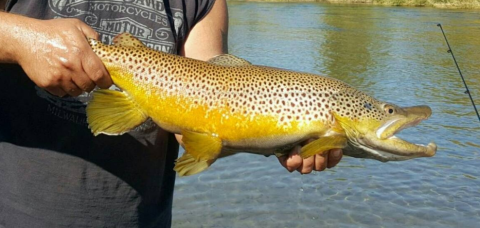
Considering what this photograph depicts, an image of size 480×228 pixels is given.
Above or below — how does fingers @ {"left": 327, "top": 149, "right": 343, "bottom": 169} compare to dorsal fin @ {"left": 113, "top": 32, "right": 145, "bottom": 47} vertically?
below

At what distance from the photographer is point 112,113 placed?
2564 mm

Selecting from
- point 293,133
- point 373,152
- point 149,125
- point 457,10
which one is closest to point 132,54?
point 149,125

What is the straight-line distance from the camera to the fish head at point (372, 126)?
8.82 feet

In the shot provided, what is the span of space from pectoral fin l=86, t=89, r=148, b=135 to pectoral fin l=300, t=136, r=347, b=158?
682 mm

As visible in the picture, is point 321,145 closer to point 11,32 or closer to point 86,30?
point 86,30

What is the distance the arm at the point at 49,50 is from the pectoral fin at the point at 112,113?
195 millimetres

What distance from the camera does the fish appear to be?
2.55 meters

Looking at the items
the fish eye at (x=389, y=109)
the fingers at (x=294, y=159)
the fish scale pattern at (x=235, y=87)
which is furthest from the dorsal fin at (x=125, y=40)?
the fish eye at (x=389, y=109)

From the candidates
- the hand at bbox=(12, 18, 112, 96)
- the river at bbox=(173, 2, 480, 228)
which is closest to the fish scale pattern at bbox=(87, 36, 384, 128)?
the hand at bbox=(12, 18, 112, 96)

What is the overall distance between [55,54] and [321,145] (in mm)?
1076

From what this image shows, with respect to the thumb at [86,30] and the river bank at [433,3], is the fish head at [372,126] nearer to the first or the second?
the thumb at [86,30]

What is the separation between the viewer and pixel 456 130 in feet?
33.1

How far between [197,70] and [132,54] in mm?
280

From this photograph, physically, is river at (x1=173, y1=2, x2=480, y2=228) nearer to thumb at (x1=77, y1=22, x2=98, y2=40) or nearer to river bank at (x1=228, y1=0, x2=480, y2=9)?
thumb at (x1=77, y1=22, x2=98, y2=40)
